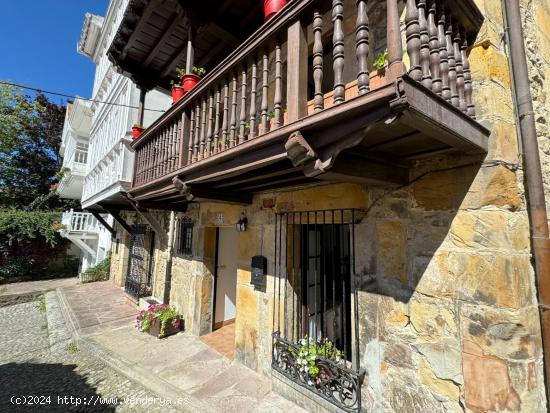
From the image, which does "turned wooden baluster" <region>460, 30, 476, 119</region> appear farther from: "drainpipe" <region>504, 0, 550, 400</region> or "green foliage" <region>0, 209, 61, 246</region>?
"green foliage" <region>0, 209, 61, 246</region>

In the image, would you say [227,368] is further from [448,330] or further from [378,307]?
[448,330]

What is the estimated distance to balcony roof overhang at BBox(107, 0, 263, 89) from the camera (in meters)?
4.25

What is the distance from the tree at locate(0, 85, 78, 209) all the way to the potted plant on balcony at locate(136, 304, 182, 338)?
16.3 metres

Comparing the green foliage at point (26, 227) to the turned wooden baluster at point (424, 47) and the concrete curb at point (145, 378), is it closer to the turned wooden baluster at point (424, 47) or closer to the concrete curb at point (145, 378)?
the concrete curb at point (145, 378)

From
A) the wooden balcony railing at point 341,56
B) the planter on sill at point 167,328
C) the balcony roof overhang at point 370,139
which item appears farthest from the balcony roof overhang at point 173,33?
the planter on sill at point 167,328

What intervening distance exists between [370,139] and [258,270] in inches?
98.9

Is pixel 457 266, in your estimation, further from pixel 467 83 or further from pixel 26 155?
pixel 26 155

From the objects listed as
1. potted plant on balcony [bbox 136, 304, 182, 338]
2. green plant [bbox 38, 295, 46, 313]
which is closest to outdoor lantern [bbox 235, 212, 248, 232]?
potted plant on balcony [bbox 136, 304, 182, 338]

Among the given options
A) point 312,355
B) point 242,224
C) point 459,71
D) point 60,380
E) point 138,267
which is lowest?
point 60,380

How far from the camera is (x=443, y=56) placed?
1.76 meters

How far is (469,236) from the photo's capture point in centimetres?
190

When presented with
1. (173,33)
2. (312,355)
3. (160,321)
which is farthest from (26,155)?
(312,355)

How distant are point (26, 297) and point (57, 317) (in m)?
3.97

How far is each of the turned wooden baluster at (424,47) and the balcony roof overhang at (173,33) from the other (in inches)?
144
